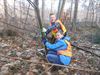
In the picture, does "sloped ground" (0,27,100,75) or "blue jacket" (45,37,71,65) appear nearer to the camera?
"blue jacket" (45,37,71,65)

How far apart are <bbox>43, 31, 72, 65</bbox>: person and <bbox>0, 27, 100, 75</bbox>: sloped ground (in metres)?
0.30

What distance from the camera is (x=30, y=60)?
25.4 ft

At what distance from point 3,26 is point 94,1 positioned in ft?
59.6

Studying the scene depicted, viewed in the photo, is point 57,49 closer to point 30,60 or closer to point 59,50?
point 59,50

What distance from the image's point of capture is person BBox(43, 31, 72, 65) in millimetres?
6932

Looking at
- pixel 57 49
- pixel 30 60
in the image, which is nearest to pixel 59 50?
pixel 57 49

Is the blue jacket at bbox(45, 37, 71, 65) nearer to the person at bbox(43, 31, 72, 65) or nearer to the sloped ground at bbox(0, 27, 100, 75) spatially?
the person at bbox(43, 31, 72, 65)

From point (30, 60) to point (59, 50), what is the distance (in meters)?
1.23

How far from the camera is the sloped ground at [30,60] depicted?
23.8ft

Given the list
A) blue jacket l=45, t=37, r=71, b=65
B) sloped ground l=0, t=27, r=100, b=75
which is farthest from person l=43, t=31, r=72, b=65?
sloped ground l=0, t=27, r=100, b=75

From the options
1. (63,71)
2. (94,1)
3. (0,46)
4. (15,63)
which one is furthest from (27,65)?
(94,1)

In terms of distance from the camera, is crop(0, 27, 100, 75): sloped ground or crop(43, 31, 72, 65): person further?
crop(0, 27, 100, 75): sloped ground

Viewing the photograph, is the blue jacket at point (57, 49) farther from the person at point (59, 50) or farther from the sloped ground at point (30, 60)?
the sloped ground at point (30, 60)

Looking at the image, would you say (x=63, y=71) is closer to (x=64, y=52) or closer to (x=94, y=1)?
(x=64, y=52)
